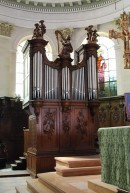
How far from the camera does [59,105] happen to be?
27.4 feet

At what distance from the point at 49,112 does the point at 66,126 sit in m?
0.68

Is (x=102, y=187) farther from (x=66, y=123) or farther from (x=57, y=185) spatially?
(x=66, y=123)

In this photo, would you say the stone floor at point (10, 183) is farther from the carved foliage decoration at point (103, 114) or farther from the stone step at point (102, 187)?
the carved foliage decoration at point (103, 114)

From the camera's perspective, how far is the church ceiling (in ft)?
44.7

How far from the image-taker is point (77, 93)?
8.61m

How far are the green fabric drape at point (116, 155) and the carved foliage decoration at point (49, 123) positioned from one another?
423cm

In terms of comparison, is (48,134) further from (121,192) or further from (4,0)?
(4,0)

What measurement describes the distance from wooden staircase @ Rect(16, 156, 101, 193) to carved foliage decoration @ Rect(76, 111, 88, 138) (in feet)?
5.72

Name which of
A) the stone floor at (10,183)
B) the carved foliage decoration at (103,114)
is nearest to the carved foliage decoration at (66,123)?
the stone floor at (10,183)

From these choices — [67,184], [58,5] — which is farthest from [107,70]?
[67,184]

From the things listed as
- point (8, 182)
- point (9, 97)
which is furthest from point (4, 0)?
point (8, 182)

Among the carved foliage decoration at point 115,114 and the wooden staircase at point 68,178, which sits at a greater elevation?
the carved foliage decoration at point 115,114

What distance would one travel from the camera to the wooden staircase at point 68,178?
15.7ft

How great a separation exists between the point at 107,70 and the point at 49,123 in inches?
239
